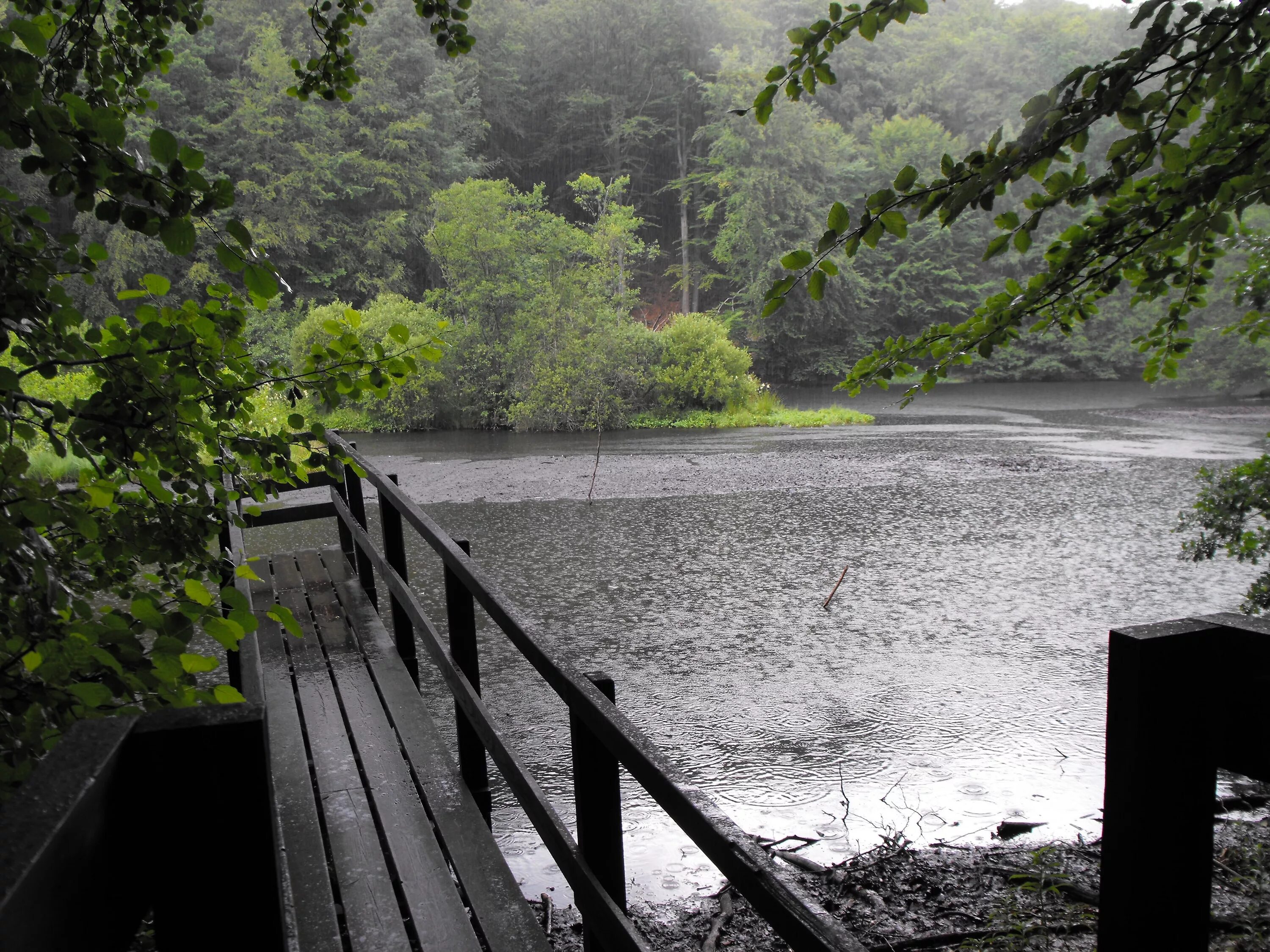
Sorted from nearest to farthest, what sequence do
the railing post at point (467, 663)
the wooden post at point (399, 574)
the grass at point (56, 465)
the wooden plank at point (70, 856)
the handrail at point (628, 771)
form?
the wooden plank at point (70, 856)
the handrail at point (628, 771)
the railing post at point (467, 663)
the wooden post at point (399, 574)
the grass at point (56, 465)

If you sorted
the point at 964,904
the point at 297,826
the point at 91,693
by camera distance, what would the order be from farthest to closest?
the point at 964,904, the point at 297,826, the point at 91,693

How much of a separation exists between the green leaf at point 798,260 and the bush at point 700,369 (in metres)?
23.7

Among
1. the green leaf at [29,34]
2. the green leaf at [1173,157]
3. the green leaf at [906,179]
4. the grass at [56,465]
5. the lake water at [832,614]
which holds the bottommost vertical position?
the lake water at [832,614]

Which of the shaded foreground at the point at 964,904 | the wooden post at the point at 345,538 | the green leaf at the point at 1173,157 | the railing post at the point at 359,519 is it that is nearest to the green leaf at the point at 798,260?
the green leaf at the point at 1173,157

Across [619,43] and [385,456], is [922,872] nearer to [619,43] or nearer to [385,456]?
[385,456]

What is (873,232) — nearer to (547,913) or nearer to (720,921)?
(720,921)

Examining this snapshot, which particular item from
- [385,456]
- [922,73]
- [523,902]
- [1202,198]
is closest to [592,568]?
[523,902]

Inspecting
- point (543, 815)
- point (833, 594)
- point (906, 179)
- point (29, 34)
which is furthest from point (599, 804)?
point (833, 594)

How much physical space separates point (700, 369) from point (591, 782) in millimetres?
24032

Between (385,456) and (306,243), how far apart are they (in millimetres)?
20317

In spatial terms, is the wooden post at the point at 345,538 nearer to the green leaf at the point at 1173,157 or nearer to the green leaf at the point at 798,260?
the green leaf at the point at 798,260

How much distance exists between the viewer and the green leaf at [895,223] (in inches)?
64.4

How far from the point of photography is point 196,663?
51.6 inches

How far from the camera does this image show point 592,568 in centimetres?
912
